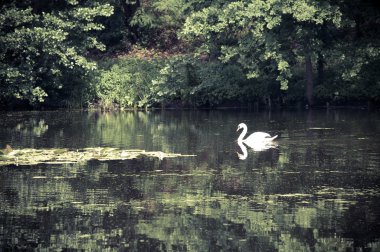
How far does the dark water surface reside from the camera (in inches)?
563

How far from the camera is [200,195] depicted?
17.8 metres

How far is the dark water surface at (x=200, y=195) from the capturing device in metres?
14.3

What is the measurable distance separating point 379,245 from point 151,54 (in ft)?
114

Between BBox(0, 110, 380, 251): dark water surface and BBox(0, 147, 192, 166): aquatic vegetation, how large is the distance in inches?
22.2

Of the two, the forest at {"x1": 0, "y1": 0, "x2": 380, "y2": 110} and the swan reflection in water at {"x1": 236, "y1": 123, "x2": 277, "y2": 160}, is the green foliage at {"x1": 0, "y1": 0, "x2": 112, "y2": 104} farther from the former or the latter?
the swan reflection in water at {"x1": 236, "y1": 123, "x2": 277, "y2": 160}

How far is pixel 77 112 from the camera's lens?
40438 mm

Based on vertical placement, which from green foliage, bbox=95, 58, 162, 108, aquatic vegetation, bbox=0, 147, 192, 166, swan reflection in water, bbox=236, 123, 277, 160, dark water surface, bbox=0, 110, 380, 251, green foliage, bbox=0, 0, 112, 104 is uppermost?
green foliage, bbox=0, 0, 112, 104

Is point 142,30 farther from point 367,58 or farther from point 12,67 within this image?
point 367,58

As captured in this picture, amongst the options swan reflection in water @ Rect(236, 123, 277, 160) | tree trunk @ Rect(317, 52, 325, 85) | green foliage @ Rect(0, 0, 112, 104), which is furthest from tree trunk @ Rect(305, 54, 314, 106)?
swan reflection in water @ Rect(236, 123, 277, 160)

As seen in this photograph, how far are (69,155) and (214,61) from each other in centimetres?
1944

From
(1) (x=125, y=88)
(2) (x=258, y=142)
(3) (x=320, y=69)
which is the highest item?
(3) (x=320, y=69)

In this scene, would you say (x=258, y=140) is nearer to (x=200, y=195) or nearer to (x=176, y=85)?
(x=200, y=195)

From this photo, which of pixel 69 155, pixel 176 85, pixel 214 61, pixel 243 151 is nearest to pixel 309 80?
pixel 214 61

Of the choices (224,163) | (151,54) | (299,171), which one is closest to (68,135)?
(224,163)
